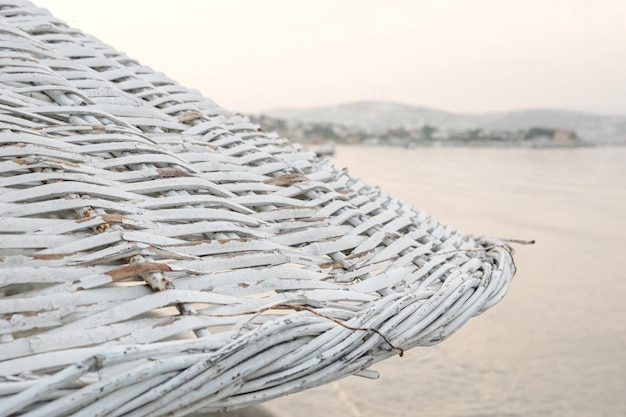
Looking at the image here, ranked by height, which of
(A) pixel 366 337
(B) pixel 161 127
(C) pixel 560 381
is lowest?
(C) pixel 560 381

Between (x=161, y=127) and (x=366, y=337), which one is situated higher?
(x=161, y=127)

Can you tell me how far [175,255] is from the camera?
420 mm

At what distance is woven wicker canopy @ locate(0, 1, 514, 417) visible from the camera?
333 mm

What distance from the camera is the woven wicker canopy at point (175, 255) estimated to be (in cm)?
33

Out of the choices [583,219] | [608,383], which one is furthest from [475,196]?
[608,383]

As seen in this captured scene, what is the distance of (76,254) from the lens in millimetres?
402

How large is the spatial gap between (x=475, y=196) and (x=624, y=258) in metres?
1.43

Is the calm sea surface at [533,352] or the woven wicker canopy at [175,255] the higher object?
the woven wicker canopy at [175,255]

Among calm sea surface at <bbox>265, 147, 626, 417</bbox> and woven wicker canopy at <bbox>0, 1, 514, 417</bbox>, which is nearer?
woven wicker canopy at <bbox>0, 1, 514, 417</bbox>

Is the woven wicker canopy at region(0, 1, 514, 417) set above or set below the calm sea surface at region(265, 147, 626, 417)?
above

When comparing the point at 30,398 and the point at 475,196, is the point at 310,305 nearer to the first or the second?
the point at 30,398

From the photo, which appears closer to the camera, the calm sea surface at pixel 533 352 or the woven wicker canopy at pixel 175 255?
the woven wicker canopy at pixel 175 255

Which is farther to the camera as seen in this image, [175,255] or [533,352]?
[533,352]

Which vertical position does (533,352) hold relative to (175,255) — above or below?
below
